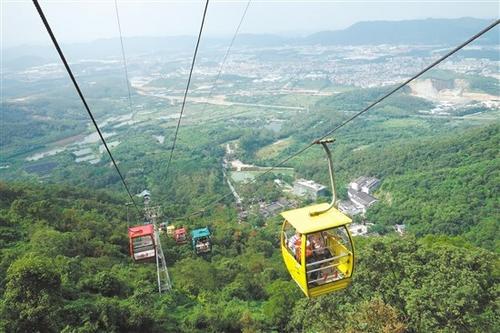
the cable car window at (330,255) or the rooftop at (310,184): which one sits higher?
the cable car window at (330,255)

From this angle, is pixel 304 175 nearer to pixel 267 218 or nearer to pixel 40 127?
pixel 267 218

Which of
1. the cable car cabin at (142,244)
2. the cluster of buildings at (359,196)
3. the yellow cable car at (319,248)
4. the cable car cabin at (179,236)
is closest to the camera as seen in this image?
the yellow cable car at (319,248)

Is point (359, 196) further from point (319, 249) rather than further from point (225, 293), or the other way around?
point (319, 249)

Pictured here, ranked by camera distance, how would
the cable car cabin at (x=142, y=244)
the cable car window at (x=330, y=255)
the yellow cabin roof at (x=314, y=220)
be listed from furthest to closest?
the cable car cabin at (x=142, y=244) < the cable car window at (x=330, y=255) < the yellow cabin roof at (x=314, y=220)

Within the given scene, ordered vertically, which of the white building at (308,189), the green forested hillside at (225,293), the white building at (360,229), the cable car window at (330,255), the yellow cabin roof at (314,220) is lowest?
the white building at (308,189)

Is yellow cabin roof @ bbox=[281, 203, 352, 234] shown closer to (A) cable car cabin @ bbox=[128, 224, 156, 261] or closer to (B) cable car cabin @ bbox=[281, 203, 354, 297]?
(B) cable car cabin @ bbox=[281, 203, 354, 297]

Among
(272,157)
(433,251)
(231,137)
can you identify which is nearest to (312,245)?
(433,251)

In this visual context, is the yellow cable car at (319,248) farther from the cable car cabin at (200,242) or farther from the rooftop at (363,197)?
the rooftop at (363,197)

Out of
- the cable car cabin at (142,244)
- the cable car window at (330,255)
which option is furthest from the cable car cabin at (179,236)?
the cable car window at (330,255)

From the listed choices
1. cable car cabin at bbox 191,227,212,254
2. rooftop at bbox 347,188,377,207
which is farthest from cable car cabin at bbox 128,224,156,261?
rooftop at bbox 347,188,377,207
